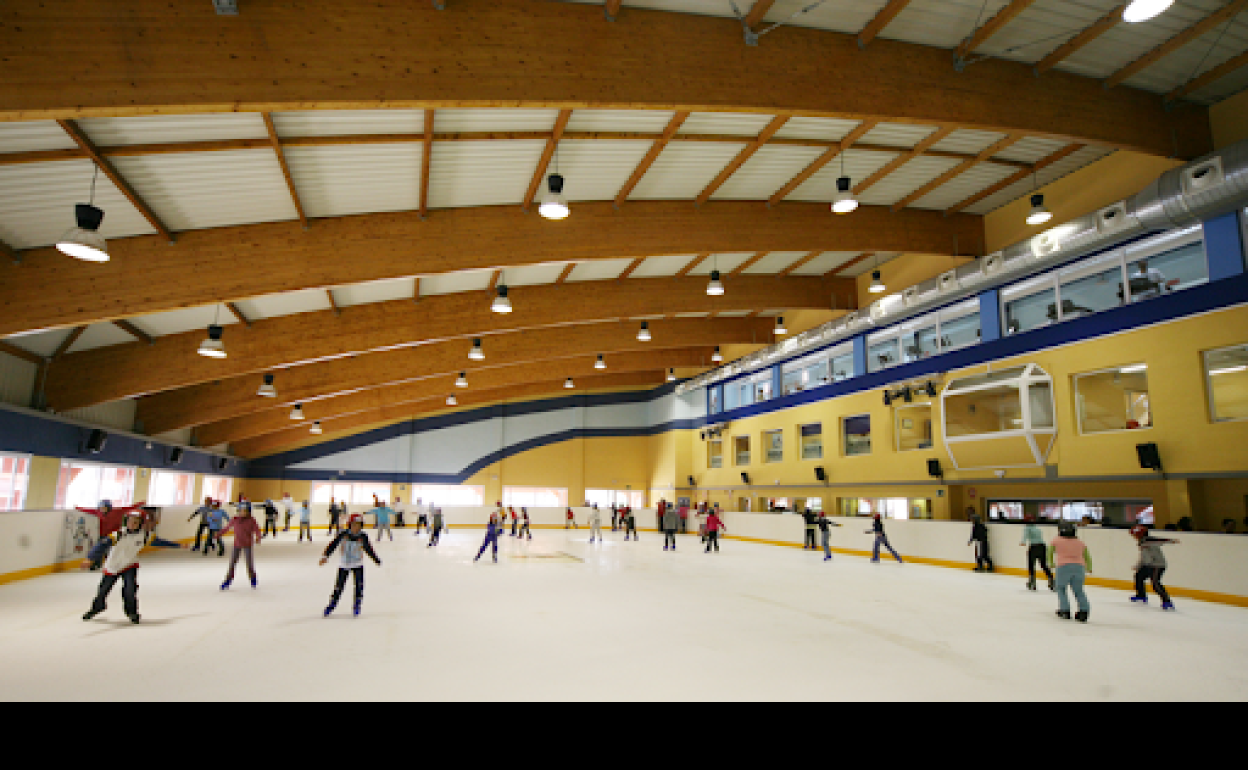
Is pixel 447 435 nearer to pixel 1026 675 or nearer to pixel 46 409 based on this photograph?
pixel 46 409

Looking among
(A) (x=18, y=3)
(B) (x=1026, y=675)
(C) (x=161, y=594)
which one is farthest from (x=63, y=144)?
(B) (x=1026, y=675)

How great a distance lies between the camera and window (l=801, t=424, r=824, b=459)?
2499 centimetres

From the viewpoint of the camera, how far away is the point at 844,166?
13.4 m

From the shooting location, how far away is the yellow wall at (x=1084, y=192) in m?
13.3

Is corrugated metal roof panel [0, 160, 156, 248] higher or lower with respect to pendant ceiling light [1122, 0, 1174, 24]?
lower

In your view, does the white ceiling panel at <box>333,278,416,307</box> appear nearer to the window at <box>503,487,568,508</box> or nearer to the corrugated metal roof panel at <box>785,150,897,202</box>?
the corrugated metal roof panel at <box>785,150,897,202</box>

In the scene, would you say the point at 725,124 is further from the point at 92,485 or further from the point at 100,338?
the point at 92,485

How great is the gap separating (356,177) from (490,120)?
2736 mm

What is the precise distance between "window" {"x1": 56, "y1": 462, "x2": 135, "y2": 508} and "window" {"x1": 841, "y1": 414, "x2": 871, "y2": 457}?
76.7ft

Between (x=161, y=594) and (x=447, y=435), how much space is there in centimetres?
2790

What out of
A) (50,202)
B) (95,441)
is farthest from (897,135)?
(95,441)

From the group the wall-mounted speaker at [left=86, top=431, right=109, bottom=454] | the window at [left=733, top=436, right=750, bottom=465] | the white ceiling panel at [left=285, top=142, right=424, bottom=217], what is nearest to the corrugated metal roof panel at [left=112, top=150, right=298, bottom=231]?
the white ceiling panel at [left=285, top=142, right=424, bottom=217]

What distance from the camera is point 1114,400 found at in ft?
47.6
